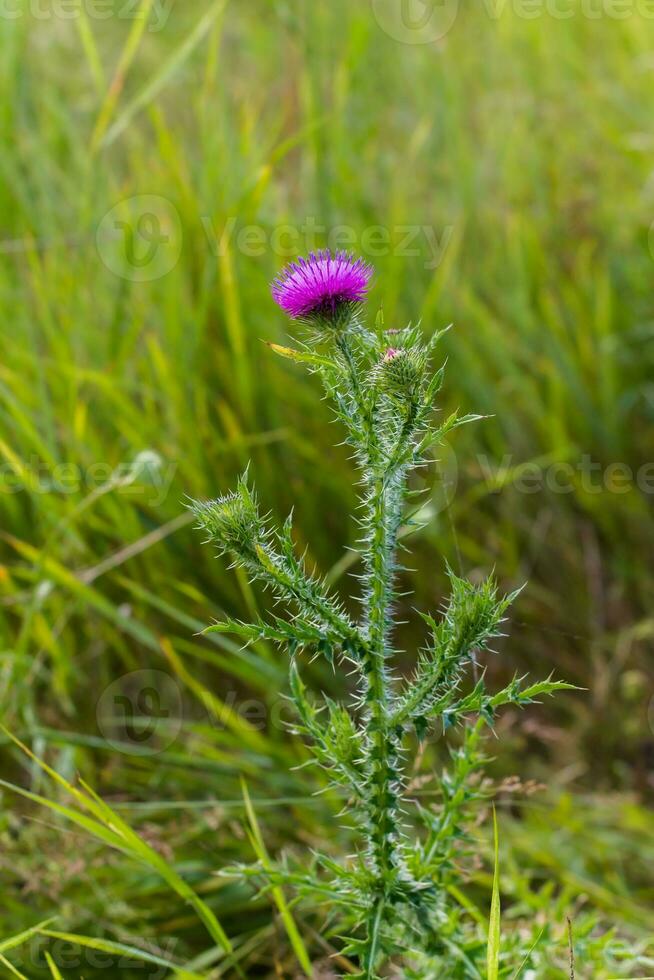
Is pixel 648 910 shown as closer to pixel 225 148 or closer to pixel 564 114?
pixel 225 148

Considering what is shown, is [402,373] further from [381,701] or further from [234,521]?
[381,701]

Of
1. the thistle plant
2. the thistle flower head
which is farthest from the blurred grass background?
the thistle flower head

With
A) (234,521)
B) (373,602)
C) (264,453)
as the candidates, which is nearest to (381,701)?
(373,602)

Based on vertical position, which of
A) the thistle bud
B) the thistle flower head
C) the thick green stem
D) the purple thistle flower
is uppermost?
the purple thistle flower

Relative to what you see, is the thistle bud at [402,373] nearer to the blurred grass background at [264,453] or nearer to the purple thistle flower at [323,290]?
the purple thistle flower at [323,290]

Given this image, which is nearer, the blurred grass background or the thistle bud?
the thistle bud

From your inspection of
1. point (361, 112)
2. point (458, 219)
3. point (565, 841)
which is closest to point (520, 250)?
point (458, 219)

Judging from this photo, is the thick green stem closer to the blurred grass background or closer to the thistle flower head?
the thistle flower head
